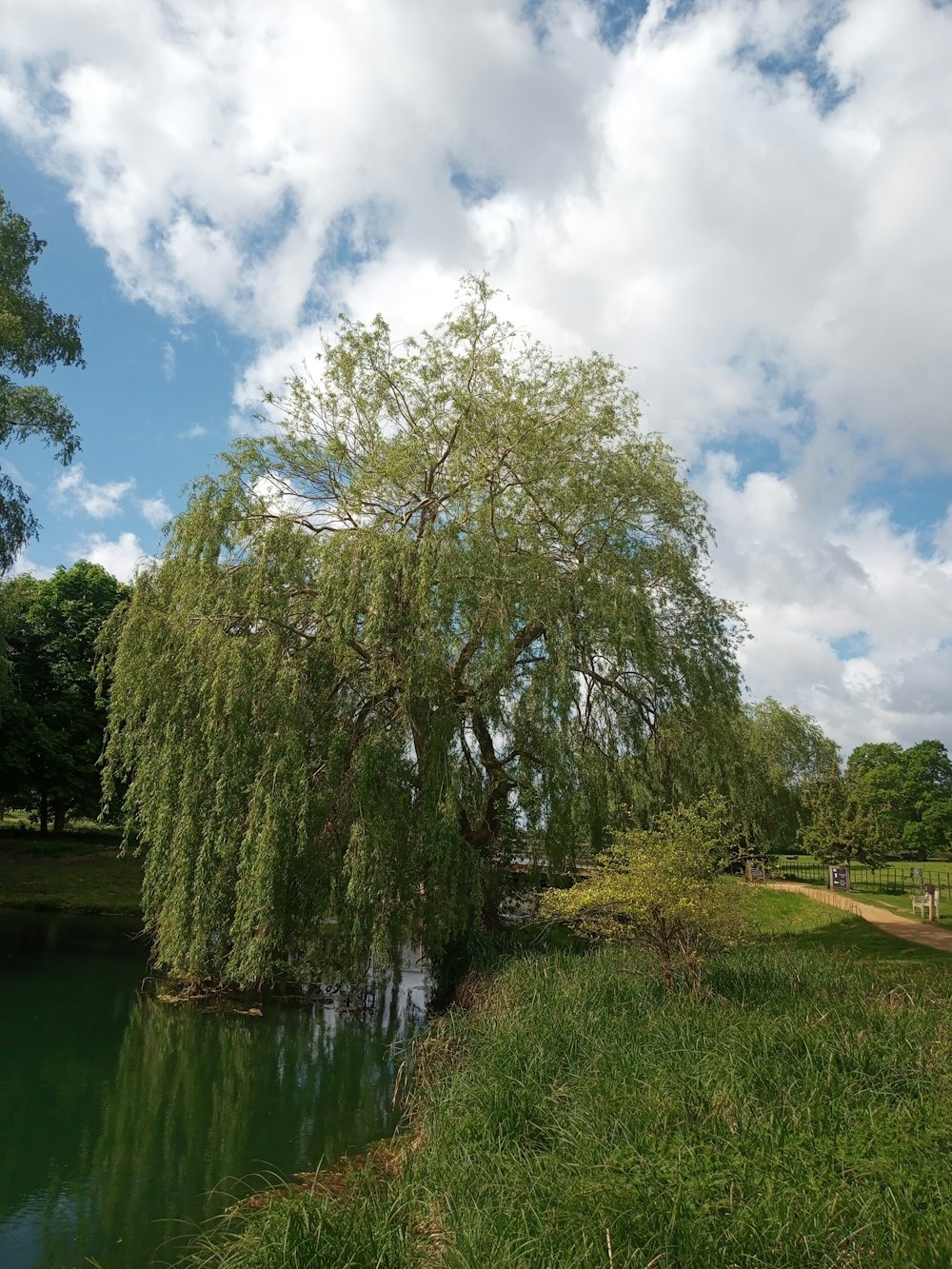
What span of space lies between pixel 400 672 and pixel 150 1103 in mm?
5530

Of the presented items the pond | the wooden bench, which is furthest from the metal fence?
the pond

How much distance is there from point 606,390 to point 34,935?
16395mm

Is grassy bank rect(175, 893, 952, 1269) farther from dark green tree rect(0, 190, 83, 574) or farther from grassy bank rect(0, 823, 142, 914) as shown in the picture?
grassy bank rect(0, 823, 142, 914)

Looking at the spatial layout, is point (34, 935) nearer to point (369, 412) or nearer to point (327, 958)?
point (327, 958)

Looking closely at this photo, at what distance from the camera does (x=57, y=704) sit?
25.7 metres

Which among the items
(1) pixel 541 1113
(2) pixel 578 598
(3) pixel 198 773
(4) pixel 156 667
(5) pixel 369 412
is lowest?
(1) pixel 541 1113

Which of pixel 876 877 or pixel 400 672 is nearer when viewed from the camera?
pixel 400 672

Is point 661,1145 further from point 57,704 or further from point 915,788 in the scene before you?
point 915,788

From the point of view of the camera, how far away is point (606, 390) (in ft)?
45.9

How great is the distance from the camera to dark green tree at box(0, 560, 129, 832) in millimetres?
24766

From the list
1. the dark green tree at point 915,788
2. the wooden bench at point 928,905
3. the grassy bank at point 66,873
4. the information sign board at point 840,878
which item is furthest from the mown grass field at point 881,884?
the grassy bank at point 66,873

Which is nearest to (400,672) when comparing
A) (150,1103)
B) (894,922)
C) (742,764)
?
(150,1103)

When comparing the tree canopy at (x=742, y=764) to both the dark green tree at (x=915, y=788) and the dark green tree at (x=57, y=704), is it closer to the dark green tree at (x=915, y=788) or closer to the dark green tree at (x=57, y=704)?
the dark green tree at (x=915, y=788)

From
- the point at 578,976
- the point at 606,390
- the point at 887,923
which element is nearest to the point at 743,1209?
the point at 578,976
